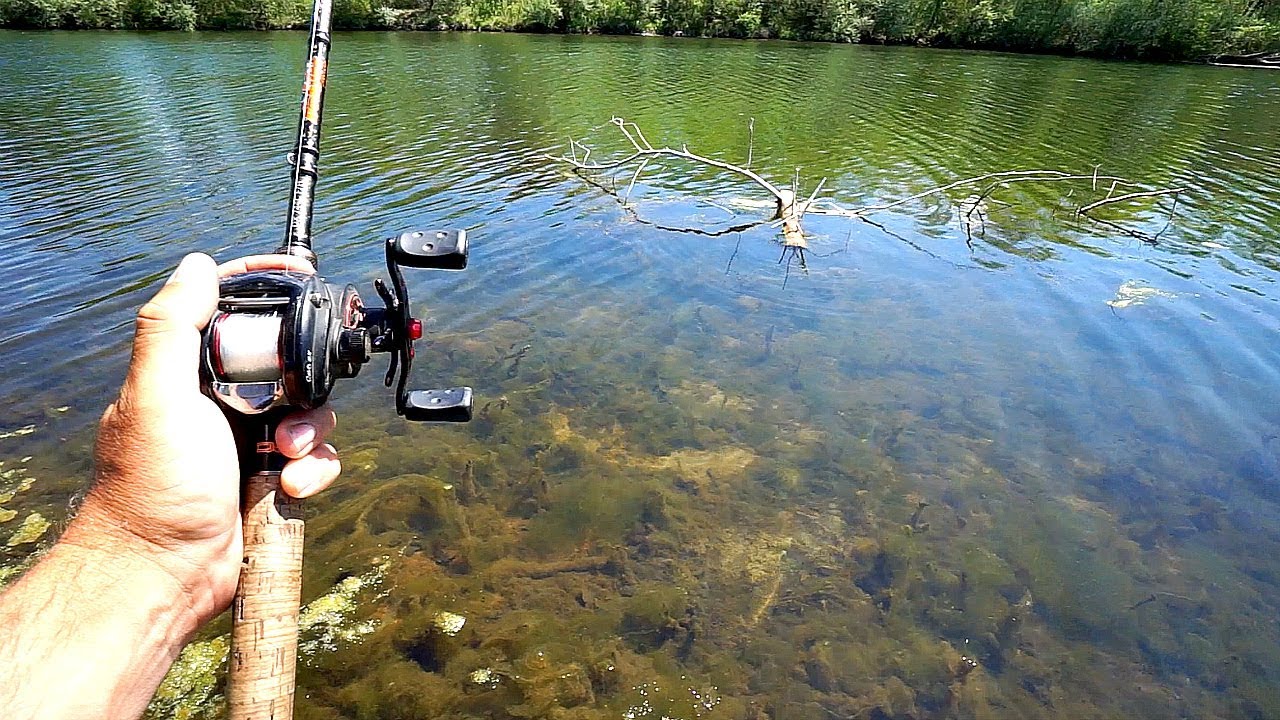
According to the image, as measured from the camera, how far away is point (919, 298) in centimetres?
904

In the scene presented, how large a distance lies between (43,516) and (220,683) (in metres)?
2.19

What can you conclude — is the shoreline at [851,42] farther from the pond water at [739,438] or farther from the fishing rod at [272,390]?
the fishing rod at [272,390]

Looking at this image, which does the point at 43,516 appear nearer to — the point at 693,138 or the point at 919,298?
the point at 919,298

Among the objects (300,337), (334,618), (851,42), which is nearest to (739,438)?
(334,618)

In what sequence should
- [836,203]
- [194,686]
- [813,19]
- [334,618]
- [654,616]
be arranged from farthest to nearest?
[813,19] → [836,203] → [654,616] → [334,618] → [194,686]

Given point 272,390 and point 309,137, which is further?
point 309,137

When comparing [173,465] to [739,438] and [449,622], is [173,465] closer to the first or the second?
[449,622]

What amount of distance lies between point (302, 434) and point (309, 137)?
4.78 ft

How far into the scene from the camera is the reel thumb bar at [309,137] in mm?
2695

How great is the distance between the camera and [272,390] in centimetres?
185

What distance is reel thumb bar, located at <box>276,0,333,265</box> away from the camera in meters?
2.70

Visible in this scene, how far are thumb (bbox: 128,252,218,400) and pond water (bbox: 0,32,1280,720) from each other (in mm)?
2746

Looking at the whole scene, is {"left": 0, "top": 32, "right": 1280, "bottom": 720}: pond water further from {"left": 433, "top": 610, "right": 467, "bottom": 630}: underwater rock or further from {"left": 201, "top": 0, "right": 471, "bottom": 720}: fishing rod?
{"left": 201, "top": 0, "right": 471, "bottom": 720}: fishing rod

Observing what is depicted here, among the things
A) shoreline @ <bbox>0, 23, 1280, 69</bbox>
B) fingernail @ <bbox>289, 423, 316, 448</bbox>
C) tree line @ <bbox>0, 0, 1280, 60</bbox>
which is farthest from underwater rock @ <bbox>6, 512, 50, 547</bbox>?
shoreline @ <bbox>0, 23, 1280, 69</bbox>
